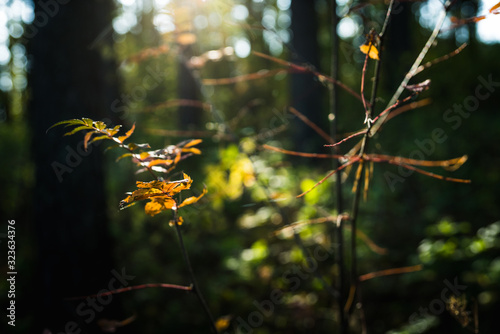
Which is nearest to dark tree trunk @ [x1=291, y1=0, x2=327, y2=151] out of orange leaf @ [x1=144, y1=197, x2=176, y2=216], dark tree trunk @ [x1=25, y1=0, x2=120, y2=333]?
dark tree trunk @ [x1=25, y1=0, x2=120, y2=333]

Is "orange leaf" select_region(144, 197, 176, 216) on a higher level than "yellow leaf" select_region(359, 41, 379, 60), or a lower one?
lower

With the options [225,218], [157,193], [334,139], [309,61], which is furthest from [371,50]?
[309,61]

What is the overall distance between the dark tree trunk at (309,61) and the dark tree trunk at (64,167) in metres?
4.81

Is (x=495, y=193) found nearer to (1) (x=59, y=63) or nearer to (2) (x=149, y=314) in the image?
(2) (x=149, y=314)

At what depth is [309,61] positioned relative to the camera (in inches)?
275

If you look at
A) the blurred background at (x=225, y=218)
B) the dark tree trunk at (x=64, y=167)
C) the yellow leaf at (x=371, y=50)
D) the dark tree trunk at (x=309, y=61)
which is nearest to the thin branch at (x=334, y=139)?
the blurred background at (x=225, y=218)

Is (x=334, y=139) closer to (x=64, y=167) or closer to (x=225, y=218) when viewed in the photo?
(x=64, y=167)

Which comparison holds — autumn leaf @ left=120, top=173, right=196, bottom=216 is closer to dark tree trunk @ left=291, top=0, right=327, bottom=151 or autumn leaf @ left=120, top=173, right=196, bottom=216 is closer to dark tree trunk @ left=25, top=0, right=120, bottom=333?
dark tree trunk @ left=25, top=0, right=120, bottom=333

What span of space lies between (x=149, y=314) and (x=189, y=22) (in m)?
2.91

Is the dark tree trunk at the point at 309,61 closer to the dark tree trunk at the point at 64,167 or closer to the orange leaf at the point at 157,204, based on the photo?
the dark tree trunk at the point at 64,167

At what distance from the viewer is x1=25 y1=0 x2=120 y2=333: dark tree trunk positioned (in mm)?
2537

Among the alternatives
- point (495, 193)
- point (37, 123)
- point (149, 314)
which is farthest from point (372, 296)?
point (37, 123)

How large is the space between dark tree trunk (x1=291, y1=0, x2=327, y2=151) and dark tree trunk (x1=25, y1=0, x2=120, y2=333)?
15.8ft

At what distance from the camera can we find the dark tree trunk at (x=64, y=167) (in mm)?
2537
